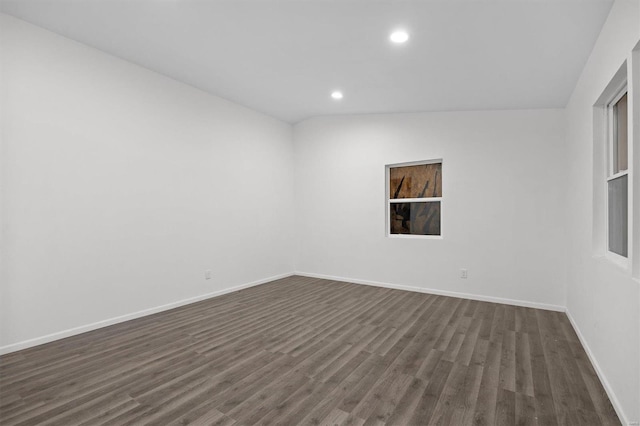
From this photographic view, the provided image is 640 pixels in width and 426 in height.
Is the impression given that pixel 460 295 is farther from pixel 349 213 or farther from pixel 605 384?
pixel 605 384

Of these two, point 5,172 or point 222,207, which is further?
point 222,207

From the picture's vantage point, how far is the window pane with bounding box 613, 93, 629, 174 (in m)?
2.22

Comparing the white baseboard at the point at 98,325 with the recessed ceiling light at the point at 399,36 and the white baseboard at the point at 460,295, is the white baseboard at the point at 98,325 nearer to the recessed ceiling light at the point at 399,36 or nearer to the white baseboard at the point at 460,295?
the white baseboard at the point at 460,295

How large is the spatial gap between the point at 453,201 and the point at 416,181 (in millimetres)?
695

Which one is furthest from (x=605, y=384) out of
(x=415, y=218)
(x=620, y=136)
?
(x=415, y=218)

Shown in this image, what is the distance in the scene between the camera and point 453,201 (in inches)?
178

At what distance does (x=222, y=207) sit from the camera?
4664 millimetres

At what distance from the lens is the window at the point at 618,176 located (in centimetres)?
214

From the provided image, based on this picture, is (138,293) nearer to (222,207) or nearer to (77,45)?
(222,207)

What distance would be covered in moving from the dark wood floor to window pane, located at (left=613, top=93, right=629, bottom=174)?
1620mm

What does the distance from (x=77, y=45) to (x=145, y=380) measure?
132 inches

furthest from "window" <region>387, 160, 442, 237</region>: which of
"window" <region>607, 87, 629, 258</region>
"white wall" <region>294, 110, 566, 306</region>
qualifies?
"window" <region>607, 87, 629, 258</region>

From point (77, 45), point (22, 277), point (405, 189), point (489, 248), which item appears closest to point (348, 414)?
point (22, 277)

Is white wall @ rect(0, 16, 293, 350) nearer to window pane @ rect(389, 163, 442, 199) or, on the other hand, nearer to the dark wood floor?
the dark wood floor
